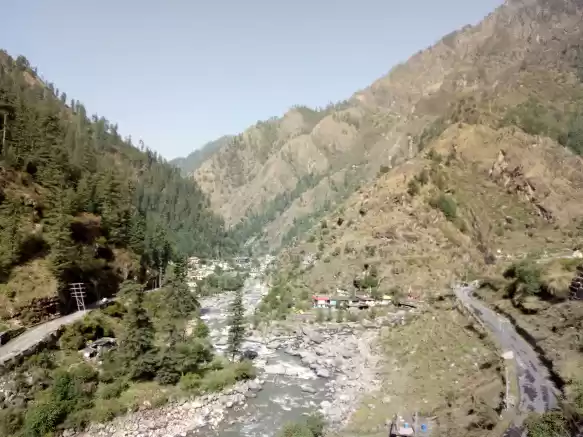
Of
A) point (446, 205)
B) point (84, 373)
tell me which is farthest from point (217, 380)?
point (446, 205)

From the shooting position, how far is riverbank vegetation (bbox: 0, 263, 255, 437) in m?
34.1

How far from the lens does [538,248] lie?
70.4 m

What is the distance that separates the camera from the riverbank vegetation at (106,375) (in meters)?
34.1

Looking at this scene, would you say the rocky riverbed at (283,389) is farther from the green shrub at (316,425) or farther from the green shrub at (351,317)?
the green shrub at (316,425)

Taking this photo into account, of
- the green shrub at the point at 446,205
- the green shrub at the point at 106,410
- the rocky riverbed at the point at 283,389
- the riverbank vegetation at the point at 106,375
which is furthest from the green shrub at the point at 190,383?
the green shrub at the point at 446,205

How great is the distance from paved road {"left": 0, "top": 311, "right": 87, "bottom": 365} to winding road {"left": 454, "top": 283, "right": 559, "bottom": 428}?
37.3 metres

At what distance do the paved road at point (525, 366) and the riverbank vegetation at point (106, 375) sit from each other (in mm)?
23690

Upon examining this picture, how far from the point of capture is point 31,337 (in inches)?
1633

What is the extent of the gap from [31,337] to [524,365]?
4103 cm

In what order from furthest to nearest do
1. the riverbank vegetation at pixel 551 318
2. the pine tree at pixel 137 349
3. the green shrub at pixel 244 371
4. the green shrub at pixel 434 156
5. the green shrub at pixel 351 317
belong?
the green shrub at pixel 434 156, the green shrub at pixel 351 317, the green shrub at pixel 244 371, the pine tree at pixel 137 349, the riverbank vegetation at pixel 551 318

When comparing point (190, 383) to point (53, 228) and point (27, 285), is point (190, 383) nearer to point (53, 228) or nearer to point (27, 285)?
point (27, 285)

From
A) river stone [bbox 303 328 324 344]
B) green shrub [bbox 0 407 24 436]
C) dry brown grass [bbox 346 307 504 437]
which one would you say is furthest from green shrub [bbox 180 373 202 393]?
river stone [bbox 303 328 324 344]

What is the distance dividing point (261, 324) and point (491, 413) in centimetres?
4098

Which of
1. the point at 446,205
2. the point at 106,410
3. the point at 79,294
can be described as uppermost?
the point at 446,205
